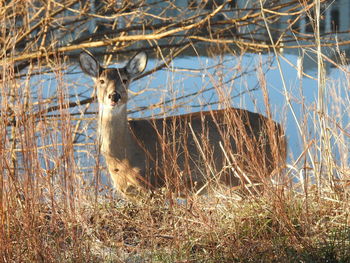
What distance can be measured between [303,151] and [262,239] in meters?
0.58

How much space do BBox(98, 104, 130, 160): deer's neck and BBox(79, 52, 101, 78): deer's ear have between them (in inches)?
12.0

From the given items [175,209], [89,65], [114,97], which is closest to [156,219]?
[175,209]

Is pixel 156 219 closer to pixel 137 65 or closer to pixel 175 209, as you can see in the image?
pixel 175 209

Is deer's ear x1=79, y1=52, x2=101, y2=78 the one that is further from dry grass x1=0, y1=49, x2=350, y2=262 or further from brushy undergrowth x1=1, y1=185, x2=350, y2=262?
brushy undergrowth x1=1, y1=185, x2=350, y2=262

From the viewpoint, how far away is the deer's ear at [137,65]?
6461mm

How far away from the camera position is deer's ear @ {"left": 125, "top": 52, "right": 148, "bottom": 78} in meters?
6.46

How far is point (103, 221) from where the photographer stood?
5.34 metres

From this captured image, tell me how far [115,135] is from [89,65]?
2.14 feet

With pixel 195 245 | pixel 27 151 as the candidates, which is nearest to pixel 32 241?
pixel 27 151

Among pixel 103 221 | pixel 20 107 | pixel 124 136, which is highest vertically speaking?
pixel 20 107

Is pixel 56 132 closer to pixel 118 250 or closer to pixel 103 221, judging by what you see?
pixel 118 250

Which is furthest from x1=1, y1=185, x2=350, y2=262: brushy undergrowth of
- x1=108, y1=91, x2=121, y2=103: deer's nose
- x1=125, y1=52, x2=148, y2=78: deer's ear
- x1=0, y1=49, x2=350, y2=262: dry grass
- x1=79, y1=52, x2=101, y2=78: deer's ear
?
x1=125, y1=52, x2=148, y2=78: deer's ear

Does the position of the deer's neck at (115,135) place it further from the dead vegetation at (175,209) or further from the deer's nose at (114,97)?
the dead vegetation at (175,209)

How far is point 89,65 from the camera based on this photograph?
6.29 meters
